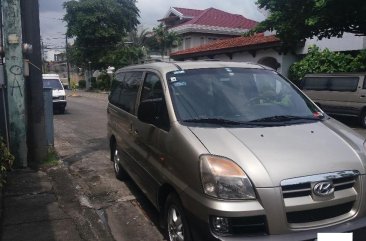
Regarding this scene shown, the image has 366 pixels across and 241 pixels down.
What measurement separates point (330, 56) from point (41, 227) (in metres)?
16.4

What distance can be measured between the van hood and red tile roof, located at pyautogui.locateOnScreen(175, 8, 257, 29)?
36.9 meters

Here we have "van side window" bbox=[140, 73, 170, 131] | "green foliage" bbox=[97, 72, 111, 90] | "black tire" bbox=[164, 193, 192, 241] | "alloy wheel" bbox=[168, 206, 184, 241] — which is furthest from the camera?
"green foliage" bbox=[97, 72, 111, 90]

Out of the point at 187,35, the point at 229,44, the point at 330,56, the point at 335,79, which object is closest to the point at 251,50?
the point at 229,44

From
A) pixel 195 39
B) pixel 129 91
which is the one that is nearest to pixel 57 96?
pixel 129 91

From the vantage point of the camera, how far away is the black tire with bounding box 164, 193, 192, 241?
11.7 ft

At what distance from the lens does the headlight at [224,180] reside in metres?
3.15

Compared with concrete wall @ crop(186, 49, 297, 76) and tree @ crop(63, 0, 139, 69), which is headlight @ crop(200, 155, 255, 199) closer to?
concrete wall @ crop(186, 49, 297, 76)

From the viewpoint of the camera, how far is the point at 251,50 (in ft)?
77.0

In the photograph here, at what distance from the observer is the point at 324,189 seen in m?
3.18

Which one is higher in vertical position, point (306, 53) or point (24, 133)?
point (306, 53)

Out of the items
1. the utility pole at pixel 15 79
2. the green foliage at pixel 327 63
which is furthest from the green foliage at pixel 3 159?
the green foliage at pixel 327 63

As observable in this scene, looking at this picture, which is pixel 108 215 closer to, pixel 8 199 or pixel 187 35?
pixel 8 199

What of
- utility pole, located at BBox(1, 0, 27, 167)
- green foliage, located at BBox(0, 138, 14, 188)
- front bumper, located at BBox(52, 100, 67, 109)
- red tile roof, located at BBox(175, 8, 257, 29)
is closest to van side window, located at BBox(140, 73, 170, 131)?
green foliage, located at BBox(0, 138, 14, 188)

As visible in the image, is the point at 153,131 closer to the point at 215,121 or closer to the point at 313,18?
the point at 215,121
